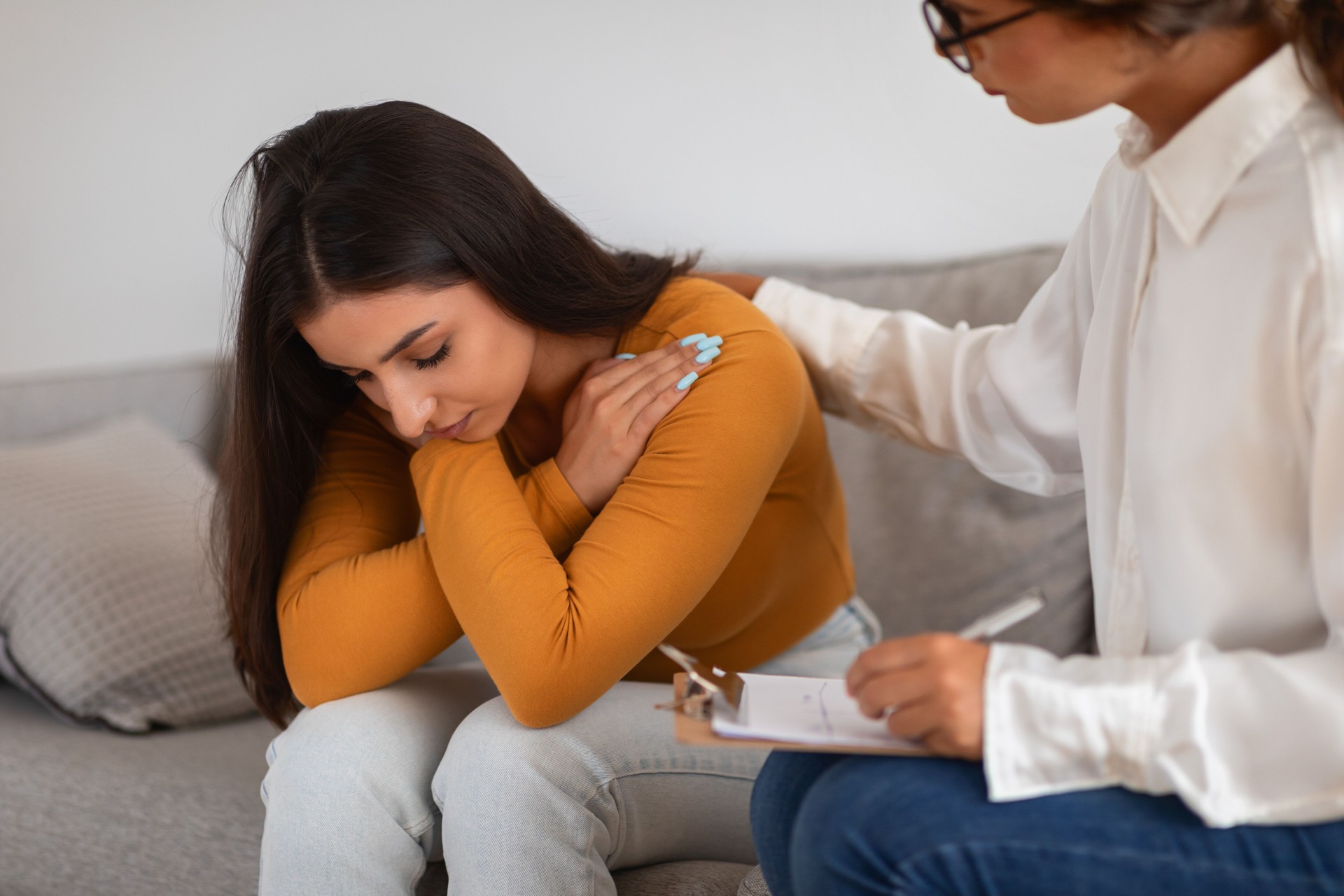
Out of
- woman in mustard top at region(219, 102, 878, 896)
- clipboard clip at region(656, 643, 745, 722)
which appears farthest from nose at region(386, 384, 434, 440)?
clipboard clip at region(656, 643, 745, 722)

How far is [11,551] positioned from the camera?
150cm

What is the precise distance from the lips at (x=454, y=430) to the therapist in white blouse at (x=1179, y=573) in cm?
50

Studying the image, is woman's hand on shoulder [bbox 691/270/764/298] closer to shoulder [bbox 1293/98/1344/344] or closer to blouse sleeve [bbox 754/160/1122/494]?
blouse sleeve [bbox 754/160/1122/494]

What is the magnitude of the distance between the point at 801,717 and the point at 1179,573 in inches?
11.4

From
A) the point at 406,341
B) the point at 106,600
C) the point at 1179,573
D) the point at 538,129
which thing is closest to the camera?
the point at 1179,573

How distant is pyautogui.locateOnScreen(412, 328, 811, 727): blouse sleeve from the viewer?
38.1 inches

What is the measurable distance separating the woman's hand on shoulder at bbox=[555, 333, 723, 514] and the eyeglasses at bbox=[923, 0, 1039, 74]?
0.40 m

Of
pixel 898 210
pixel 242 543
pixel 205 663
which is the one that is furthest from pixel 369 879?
pixel 898 210

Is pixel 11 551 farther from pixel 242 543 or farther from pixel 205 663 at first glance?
pixel 242 543

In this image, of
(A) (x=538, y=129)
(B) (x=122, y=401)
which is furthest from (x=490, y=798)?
(B) (x=122, y=401)

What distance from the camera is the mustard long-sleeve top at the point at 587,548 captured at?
982mm

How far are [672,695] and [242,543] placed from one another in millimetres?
522

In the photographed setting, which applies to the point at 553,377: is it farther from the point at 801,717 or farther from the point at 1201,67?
the point at 1201,67

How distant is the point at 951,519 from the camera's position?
1504 millimetres
